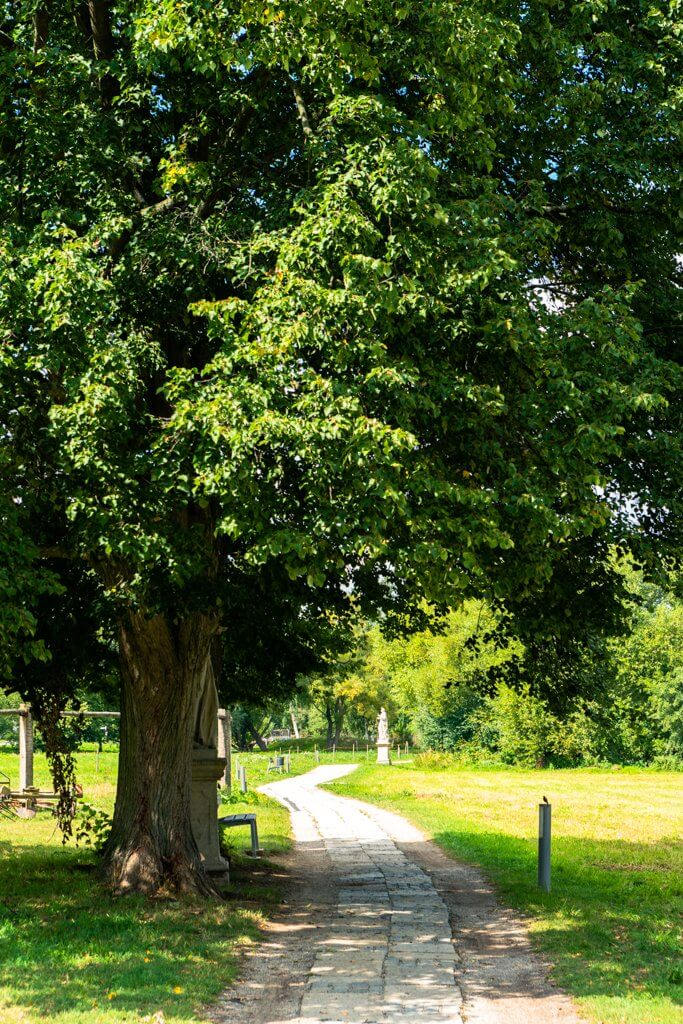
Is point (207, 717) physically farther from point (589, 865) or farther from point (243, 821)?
point (589, 865)

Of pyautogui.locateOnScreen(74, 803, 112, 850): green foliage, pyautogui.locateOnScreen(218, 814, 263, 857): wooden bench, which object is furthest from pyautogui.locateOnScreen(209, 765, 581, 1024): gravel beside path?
pyautogui.locateOnScreen(74, 803, 112, 850): green foliage

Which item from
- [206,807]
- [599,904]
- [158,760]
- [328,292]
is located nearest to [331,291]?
[328,292]

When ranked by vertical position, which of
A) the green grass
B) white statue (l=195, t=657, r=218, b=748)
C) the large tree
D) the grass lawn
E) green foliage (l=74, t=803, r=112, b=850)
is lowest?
the grass lawn

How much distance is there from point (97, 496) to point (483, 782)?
31.8 metres

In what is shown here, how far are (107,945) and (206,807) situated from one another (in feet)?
14.4

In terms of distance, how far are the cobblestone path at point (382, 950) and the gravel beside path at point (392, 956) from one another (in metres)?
0.01

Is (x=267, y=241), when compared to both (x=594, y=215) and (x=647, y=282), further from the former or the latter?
(x=647, y=282)

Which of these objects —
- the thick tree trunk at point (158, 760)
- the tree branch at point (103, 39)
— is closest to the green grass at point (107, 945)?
the thick tree trunk at point (158, 760)

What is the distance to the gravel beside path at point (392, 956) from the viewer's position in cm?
787

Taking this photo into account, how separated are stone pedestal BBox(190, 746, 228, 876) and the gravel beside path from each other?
1.17m

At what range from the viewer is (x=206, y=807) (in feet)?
45.4

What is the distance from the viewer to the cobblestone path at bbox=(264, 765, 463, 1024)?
7.84 m

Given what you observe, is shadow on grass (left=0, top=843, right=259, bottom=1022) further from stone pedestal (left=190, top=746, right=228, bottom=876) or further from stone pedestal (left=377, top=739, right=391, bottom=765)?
stone pedestal (left=377, top=739, right=391, bottom=765)

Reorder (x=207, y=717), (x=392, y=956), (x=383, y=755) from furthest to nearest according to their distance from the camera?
(x=383, y=755) → (x=207, y=717) → (x=392, y=956)
